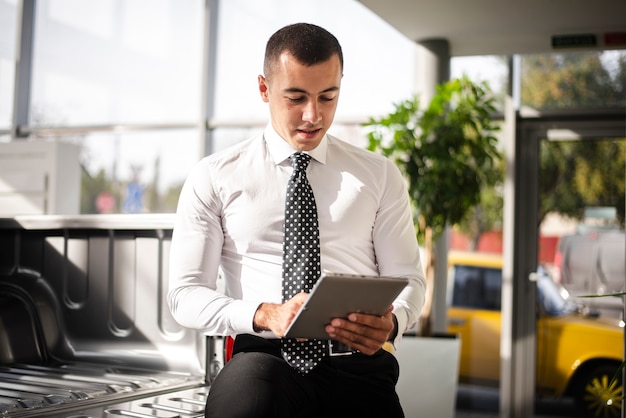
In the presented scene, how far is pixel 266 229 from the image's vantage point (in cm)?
196

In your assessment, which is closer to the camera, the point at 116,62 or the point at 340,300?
the point at 340,300

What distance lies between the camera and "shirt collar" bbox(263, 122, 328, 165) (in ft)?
6.72

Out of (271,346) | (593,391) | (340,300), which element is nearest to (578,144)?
(593,391)

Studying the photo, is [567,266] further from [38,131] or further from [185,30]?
[38,131]

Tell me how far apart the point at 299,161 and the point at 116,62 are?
16.9 ft

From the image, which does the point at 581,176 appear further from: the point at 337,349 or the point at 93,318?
the point at 337,349

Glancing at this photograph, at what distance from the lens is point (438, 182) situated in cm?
509

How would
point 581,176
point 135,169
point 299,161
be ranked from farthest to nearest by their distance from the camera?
point 135,169 < point 581,176 < point 299,161

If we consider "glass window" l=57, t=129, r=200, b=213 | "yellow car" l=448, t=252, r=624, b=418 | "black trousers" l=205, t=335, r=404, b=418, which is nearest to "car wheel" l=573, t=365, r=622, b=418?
"yellow car" l=448, t=252, r=624, b=418

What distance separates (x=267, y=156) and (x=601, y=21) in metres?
3.79

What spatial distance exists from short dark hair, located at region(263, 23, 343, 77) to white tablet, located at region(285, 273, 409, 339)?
61 cm

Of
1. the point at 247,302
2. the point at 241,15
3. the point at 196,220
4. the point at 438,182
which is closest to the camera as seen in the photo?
the point at 247,302

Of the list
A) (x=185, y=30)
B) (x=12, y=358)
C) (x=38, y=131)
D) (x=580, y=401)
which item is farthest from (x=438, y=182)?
(x=38, y=131)

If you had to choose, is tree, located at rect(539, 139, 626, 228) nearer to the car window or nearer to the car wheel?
the car window
